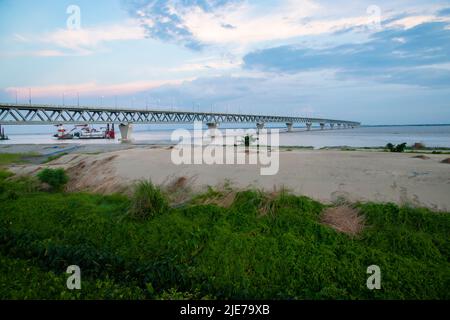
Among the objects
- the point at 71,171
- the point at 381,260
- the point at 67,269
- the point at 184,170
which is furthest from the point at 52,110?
the point at 381,260

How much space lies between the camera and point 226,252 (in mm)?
5855

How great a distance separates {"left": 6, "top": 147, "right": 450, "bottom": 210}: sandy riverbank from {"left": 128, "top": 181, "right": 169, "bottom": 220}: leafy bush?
1.98m

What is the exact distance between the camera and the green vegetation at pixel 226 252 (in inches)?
190

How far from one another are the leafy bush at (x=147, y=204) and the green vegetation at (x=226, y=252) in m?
0.03

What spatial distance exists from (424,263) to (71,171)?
1385 centimetres

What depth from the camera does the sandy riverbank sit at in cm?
815

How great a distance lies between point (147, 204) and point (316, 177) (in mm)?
5655
